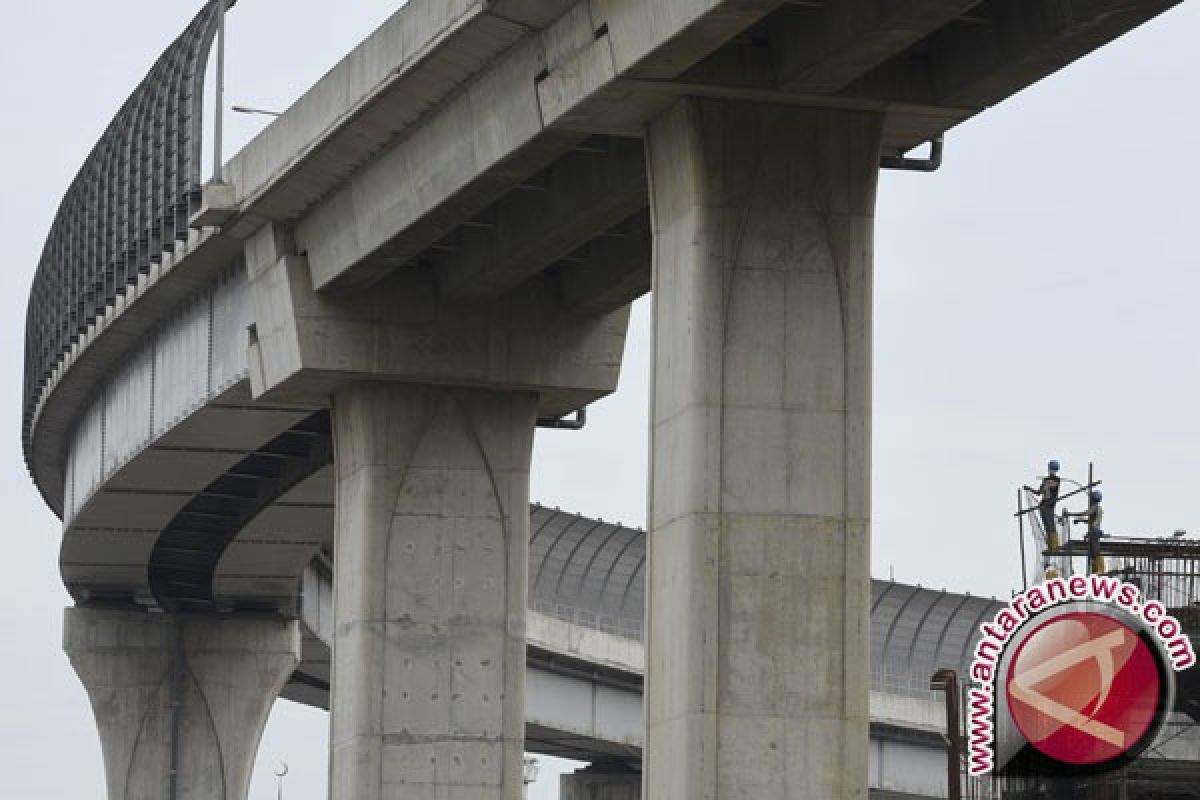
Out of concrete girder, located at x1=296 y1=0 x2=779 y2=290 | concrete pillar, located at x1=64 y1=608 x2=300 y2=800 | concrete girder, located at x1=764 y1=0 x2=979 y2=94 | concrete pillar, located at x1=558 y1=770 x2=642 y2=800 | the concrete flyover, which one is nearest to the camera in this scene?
concrete girder, located at x1=764 y1=0 x2=979 y2=94

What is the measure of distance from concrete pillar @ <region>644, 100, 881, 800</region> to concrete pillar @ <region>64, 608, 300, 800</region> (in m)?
41.8

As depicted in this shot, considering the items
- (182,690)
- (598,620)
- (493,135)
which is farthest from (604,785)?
(493,135)

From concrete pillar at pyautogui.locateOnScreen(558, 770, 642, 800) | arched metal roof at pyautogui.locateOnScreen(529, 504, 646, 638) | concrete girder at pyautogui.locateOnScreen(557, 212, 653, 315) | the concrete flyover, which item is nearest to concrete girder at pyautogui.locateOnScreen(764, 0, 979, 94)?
the concrete flyover

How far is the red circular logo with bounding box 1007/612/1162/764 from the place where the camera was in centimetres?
3506

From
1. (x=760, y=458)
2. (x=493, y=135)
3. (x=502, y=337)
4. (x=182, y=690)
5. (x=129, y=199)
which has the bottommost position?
(x=760, y=458)

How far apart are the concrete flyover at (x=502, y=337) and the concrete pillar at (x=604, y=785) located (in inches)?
636

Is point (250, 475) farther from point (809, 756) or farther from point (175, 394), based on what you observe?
point (809, 756)

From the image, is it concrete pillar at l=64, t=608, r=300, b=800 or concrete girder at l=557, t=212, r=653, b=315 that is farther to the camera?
concrete pillar at l=64, t=608, r=300, b=800

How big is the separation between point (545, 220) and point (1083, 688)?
1026 centimetres

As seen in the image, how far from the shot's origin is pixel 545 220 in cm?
4241

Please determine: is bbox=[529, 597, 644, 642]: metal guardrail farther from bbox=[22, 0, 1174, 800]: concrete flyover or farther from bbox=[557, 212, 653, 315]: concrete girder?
bbox=[557, 212, 653, 315]: concrete girder

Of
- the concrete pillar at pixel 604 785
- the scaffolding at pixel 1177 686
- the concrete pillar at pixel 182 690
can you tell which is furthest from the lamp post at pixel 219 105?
the concrete pillar at pixel 604 785

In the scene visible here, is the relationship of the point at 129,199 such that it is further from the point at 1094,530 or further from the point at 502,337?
the point at 1094,530

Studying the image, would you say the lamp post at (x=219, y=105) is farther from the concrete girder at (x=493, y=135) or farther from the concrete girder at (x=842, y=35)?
the concrete girder at (x=842, y=35)
